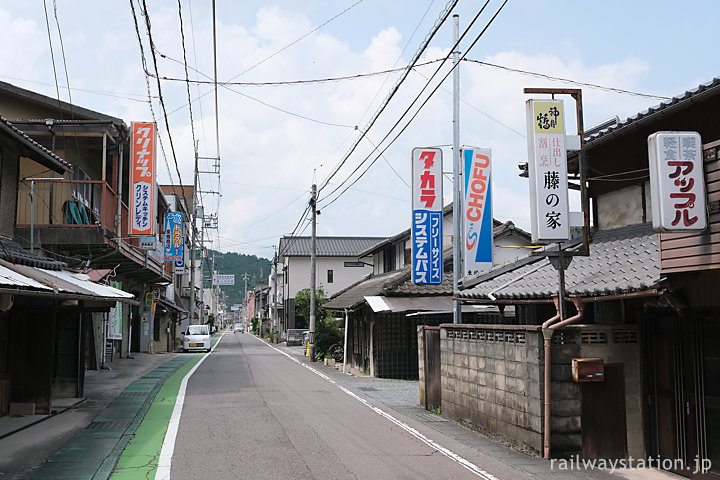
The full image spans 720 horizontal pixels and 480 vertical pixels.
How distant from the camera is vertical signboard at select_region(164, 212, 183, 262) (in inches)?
1296

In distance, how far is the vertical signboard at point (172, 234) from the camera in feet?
108

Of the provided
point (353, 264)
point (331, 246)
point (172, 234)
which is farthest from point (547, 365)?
point (331, 246)

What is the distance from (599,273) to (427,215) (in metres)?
7.81

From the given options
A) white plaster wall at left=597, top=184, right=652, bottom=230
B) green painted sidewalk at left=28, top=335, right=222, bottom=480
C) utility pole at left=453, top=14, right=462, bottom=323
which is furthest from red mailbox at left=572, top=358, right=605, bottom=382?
utility pole at left=453, top=14, right=462, bottom=323

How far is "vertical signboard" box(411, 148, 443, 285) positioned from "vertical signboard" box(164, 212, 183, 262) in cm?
1887

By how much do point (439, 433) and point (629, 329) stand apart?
4050 mm

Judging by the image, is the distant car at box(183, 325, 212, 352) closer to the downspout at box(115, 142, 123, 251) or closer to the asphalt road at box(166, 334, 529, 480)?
the downspout at box(115, 142, 123, 251)

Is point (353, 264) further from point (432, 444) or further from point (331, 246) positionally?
point (432, 444)

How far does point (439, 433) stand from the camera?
11711 millimetres

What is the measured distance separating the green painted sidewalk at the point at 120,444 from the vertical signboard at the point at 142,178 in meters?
5.10

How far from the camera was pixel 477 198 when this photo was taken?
15945 mm

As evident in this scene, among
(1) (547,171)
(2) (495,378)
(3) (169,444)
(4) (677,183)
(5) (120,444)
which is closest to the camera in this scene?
(4) (677,183)

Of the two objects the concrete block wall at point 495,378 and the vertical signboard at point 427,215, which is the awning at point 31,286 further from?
the vertical signboard at point 427,215

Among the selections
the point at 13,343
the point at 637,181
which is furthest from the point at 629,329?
the point at 13,343
